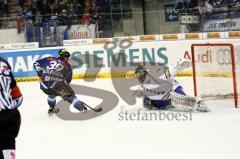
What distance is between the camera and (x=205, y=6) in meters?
14.9

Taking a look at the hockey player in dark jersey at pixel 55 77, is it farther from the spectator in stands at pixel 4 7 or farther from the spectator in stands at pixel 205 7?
the spectator in stands at pixel 4 7

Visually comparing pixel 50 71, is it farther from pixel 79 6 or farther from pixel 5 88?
pixel 79 6

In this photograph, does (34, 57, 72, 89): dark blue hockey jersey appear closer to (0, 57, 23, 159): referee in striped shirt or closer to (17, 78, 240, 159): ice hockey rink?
(17, 78, 240, 159): ice hockey rink

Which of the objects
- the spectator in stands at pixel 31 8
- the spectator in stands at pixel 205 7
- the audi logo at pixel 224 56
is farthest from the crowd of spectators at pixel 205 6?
the spectator in stands at pixel 31 8

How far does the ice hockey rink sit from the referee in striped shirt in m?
2.41

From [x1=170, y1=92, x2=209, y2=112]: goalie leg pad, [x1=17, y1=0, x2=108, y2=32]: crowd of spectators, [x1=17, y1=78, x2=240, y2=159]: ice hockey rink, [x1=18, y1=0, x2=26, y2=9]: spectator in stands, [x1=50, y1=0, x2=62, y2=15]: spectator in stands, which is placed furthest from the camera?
[x1=18, y1=0, x2=26, y2=9]: spectator in stands

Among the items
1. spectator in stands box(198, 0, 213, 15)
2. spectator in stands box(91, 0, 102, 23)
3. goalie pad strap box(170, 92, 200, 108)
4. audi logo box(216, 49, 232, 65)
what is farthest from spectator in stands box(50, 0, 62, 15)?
goalie pad strap box(170, 92, 200, 108)

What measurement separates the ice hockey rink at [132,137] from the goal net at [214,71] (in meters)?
0.49

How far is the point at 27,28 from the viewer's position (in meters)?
16.3

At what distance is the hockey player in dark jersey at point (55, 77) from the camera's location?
9.86 m

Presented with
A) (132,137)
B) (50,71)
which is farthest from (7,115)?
(50,71)

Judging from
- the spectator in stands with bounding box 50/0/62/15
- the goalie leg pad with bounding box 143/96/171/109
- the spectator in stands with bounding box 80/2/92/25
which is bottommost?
the goalie leg pad with bounding box 143/96/171/109

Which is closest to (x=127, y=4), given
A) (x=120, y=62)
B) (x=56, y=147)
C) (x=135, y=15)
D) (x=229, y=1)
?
(x=135, y=15)

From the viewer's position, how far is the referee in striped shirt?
4.47 meters
